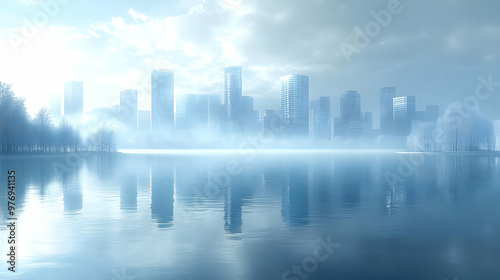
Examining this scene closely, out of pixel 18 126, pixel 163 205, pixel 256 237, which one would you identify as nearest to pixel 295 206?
pixel 163 205

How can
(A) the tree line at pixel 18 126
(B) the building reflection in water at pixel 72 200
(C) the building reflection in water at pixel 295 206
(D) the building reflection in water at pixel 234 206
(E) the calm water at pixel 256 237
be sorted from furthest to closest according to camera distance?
(A) the tree line at pixel 18 126, (B) the building reflection in water at pixel 72 200, (C) the building reflection in water at pixel 295 206, (D) the building reflection in water at pixel 234 206, (E) the calm water at pixel 256 237

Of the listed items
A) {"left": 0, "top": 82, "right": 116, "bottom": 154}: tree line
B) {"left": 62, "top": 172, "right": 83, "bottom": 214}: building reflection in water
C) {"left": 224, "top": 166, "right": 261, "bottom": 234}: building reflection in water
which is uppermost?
{"left": 0, "top": 82, "right": 116, "bottom": 154}: tree line

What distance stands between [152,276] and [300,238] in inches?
395

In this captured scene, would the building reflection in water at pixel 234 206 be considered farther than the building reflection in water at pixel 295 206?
No

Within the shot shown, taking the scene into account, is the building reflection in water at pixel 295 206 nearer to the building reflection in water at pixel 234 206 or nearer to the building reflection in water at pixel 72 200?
the building reflection in water at pixel 234 206

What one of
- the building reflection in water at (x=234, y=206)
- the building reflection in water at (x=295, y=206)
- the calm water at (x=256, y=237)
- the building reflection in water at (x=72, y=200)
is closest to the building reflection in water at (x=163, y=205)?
the calm water at (x=256, y=237)

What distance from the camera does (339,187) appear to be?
5306cm

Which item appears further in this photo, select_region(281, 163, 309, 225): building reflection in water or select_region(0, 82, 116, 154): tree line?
select_region(0, 82, 116, 154): tree line

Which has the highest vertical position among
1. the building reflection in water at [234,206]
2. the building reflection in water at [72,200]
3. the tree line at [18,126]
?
the tree line at [18,126]

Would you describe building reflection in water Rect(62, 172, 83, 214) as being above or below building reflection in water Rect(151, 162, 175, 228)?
above

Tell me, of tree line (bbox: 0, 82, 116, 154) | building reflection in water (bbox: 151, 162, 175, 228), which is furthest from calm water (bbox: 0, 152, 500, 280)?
tree line (bbox: 0, 82, 116, 154)

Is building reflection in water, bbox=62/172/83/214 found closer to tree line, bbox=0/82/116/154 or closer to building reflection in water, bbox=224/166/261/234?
building reflection in water, bbox=224/166/261/234

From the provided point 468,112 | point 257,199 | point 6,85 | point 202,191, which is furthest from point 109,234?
point 468,112

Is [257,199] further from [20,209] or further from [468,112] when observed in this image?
[468,112]
